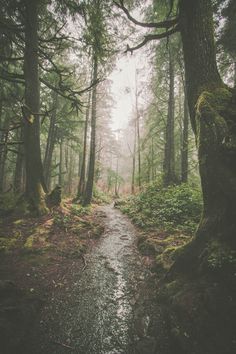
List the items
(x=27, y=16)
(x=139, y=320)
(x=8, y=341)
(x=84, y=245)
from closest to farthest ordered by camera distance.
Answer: (x=8, y=341)
(x=139, y=320)
(x=84, y=245)
(x=27, y=16)

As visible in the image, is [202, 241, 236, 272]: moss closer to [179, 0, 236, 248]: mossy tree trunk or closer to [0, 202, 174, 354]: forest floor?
[179, 0, 236, 248]: mossy tree trunk

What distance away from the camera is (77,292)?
441 cm

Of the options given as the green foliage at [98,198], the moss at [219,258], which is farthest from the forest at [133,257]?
the green foliage at [98,198]

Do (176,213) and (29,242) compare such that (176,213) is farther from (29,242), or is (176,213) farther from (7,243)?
(7,243)

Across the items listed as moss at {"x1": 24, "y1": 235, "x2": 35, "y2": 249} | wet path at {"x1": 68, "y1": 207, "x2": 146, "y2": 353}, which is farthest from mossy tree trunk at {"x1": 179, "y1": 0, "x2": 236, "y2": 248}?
moss at {"x1": 24, "y1": 235, "x2": 35, "y2": 249}

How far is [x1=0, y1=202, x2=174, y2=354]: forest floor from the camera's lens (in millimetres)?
3126

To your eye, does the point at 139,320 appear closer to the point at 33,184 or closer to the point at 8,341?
the point at 8,341

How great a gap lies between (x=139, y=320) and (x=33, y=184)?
5830mm

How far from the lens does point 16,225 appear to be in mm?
6488

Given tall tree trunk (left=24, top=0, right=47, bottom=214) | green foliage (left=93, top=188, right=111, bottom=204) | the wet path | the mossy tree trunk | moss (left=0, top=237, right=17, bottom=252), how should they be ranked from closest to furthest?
the wet path, the mossy tree trunk, moss (left=0, top=237, right=17, bottom=252), tall tree trunk (left=24, top=0, right=47, bottom=214), green foliage (left=93, top=188, right=111, bottom=204)

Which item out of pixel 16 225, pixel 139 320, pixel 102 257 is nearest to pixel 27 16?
pixel 16 225

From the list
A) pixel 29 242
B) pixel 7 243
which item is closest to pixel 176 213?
pixel 29 242

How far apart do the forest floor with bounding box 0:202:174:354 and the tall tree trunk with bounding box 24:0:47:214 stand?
0.98 m

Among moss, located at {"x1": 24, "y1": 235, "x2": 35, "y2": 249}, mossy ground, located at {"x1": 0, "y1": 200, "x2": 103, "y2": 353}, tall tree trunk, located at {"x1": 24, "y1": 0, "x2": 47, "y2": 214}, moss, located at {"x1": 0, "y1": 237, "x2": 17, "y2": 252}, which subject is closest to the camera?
mossy ground, located at {"x1": 0, "y1": 200, "x2": 103, "y2": 353}
